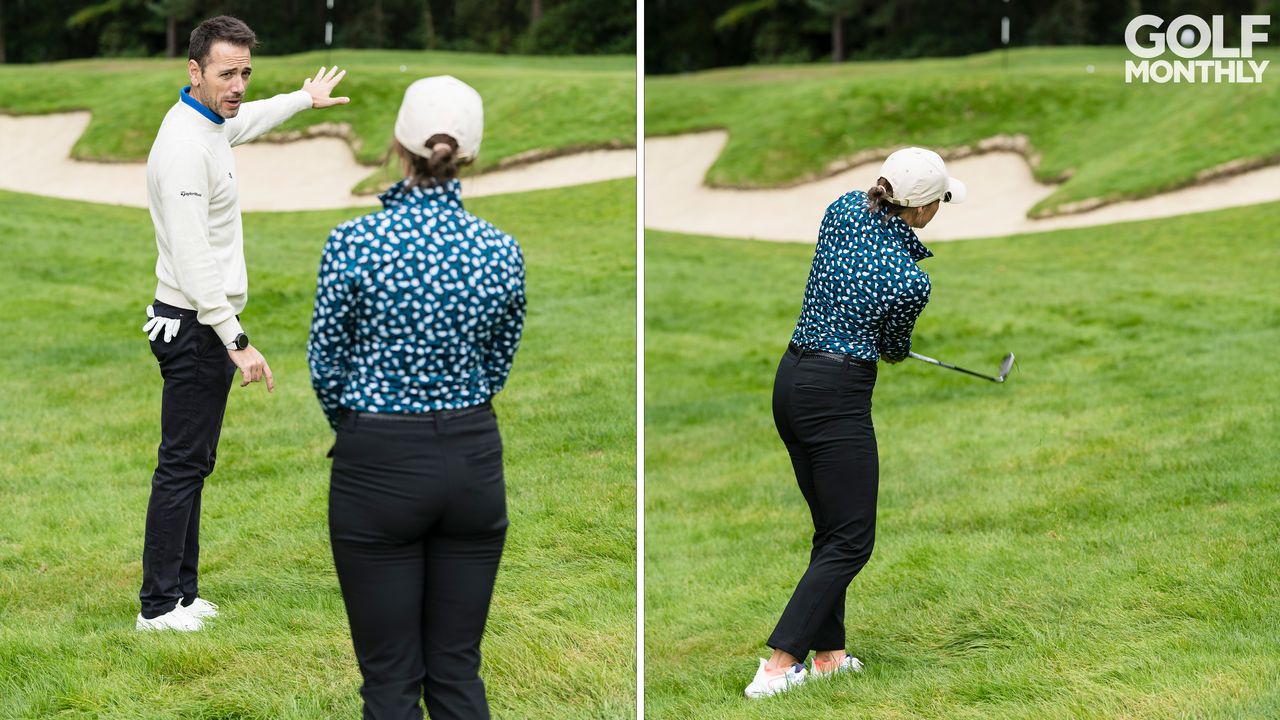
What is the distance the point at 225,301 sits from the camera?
10.7 ft

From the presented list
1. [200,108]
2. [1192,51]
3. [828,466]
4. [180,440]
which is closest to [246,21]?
[200,108]

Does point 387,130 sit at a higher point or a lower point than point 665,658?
higher

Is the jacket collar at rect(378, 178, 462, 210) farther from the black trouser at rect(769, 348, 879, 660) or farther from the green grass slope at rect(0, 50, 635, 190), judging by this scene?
the green grass slope at rect(0, 50, 635, 190)

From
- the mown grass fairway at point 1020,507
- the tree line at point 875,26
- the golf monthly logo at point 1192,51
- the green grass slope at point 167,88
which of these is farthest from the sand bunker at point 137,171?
the golf monthly logo at point 1192,51

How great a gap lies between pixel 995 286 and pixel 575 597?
9685 millimetres

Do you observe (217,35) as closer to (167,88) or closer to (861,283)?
(861,283)

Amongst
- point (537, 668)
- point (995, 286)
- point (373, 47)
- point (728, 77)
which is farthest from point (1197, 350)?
point (728, 77)

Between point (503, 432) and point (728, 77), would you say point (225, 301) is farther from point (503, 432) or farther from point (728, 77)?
point (728, 77)

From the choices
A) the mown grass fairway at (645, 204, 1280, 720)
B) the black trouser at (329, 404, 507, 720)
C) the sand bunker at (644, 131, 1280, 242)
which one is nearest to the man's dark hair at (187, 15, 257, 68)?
the black trouser at (329, 404, 507, 720)

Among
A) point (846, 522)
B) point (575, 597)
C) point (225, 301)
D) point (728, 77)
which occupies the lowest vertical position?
point (575, 597)

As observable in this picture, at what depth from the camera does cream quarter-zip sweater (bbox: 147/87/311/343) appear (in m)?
3.23

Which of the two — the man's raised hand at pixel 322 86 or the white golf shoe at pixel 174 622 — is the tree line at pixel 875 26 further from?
the white golf shoe at pixel 174 622

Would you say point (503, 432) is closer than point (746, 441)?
Yes

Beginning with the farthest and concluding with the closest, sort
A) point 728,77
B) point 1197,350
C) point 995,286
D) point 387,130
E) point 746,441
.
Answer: point 728,77
point 995,286
point 1197,350
point 746,441
point 387,130
